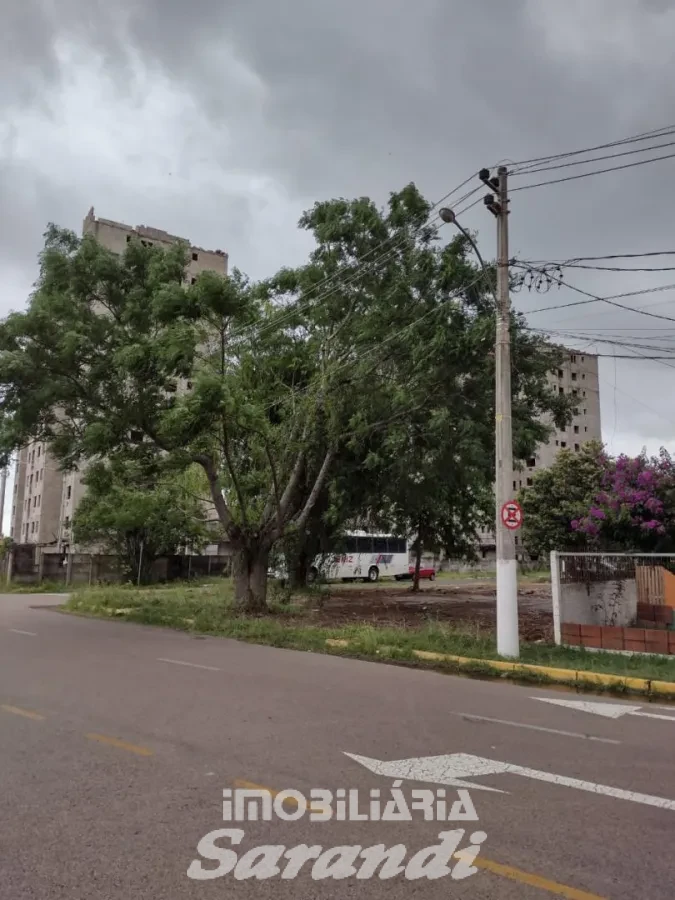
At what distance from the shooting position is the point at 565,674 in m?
10.8

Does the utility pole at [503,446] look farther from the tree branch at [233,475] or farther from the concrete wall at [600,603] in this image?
the tree branch at [233,475]

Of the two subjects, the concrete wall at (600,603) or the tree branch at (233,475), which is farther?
the tree branch at (233,475)

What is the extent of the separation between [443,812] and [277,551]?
74.3 feet

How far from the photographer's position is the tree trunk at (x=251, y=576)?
62.5ft

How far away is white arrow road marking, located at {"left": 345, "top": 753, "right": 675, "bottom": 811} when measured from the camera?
527 centimetres

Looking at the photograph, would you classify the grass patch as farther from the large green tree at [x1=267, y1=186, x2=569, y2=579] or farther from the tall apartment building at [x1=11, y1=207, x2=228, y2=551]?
the tall apartment building at [x1=11, y1=207, x2=228, y2=551]

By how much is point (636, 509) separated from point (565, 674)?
933 cm

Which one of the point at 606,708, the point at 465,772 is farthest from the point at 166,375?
the point at 465,772

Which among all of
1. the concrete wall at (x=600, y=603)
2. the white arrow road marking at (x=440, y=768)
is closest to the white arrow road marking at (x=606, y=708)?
the white arrow road marking at (x=440, y=768)

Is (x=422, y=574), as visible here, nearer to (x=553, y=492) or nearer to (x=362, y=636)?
(x=553, y=492)

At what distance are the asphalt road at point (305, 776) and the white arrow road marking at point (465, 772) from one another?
0.03 metres

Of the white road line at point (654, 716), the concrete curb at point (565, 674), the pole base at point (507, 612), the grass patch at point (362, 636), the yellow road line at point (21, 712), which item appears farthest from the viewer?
the pole base at point (507, 612)

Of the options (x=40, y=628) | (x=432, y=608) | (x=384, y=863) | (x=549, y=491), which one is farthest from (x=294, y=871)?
(x=549, y=491)

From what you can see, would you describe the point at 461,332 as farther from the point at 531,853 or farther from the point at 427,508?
the point at 427,508
